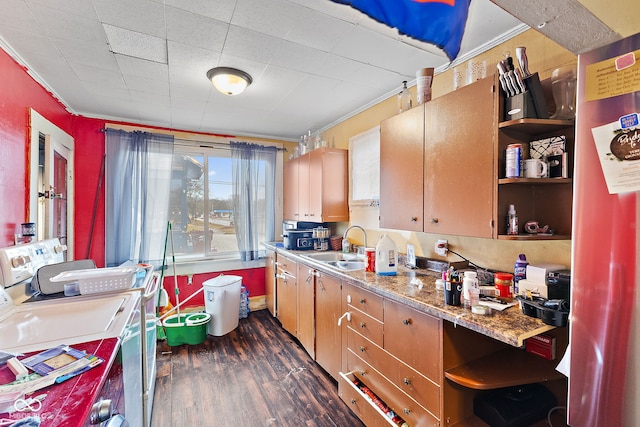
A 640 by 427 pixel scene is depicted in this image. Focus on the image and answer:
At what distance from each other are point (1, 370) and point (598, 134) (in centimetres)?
186

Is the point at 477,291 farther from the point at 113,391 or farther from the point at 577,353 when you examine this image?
the point at 113,391

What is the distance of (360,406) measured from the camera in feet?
6.00

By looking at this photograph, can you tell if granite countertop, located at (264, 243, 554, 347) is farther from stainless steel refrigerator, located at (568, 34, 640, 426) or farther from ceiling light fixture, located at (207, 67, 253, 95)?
ceiling light fixture, located at (207, 67, 253, 95)

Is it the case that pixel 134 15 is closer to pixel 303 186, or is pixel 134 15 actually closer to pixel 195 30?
pixel 195 30

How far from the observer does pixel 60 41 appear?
1.74 m

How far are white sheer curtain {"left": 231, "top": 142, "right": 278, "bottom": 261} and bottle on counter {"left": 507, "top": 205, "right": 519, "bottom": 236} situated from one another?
301cm

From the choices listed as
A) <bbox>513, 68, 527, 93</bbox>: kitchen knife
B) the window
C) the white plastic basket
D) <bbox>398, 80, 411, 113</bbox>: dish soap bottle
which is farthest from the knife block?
the window

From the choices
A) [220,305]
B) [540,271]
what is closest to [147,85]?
[220,305]

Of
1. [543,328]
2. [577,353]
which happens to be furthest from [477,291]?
[577,353]

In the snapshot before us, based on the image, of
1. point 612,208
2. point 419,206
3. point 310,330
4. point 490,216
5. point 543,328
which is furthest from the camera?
point 310,330

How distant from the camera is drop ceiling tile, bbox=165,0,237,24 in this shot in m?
1.42

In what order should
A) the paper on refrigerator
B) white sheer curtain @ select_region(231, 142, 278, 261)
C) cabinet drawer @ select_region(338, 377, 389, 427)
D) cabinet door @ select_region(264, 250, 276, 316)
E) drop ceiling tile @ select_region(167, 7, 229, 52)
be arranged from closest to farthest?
the paper on refrigerator, drop ceiling tile @ select_region(167, 7, 229, 52), cabinet drawer @ select_region(338, 377, 389, 427), cabinet door @ select_region(264, 250, 276, 316), white sheer curtain @ select_region(231, 142, 278, 261)

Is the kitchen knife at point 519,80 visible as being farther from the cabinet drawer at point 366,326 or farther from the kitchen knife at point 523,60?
the cabinet drawer at point 366,326

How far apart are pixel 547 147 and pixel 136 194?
3.75 m
